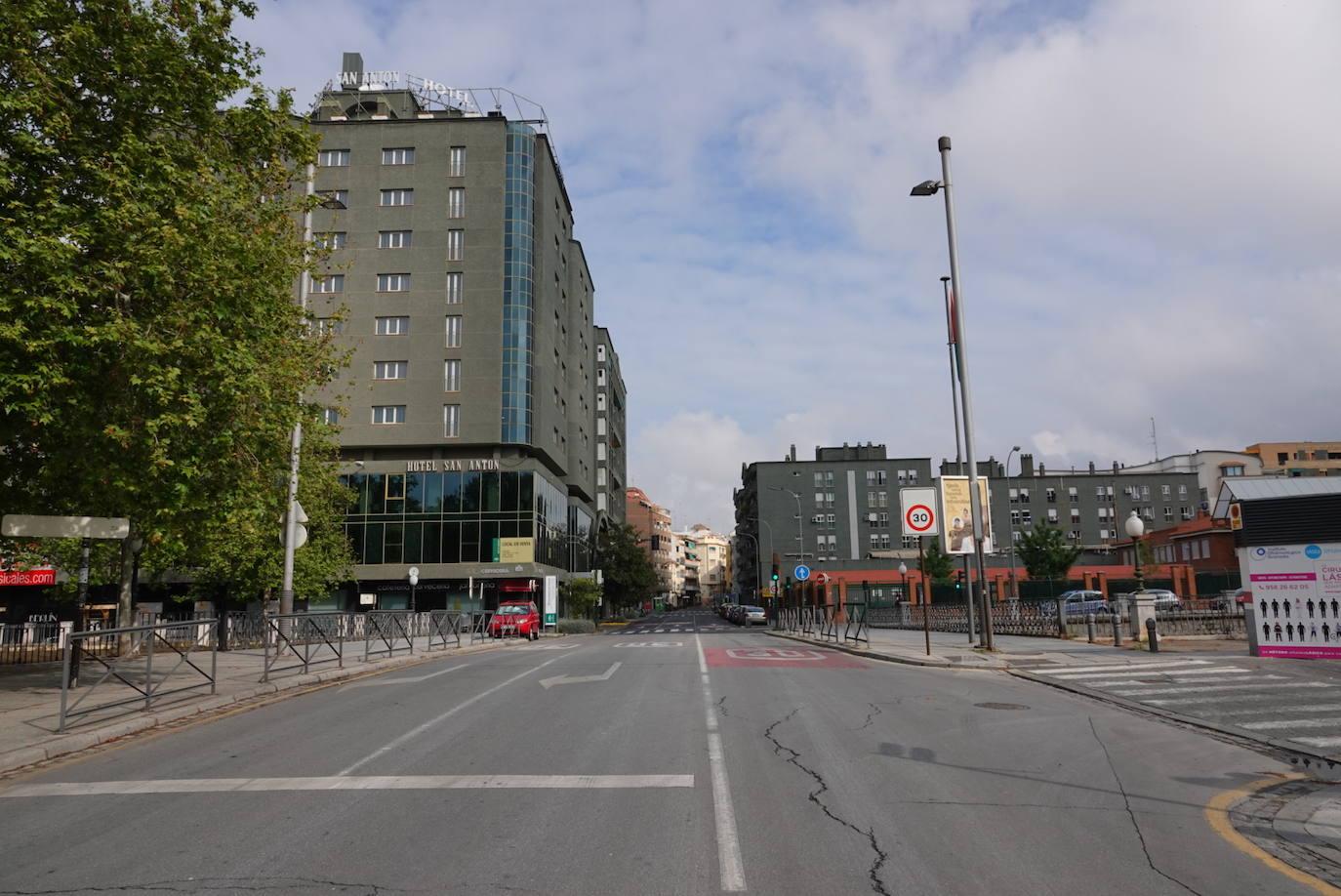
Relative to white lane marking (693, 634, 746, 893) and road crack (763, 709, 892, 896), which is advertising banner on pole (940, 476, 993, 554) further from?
white lane marking (693, 634, 746, 893)

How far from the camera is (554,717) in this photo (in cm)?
1070

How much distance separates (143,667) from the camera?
1167cm

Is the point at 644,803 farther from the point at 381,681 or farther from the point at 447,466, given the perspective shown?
the point at 447,466

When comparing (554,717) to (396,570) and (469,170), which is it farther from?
(469,170)

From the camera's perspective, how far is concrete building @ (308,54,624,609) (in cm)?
5719

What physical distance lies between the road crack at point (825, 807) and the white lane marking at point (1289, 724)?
5734mm

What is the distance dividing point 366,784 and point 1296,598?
17.4 m

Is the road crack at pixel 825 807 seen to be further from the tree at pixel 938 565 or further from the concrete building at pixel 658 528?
the concrete building at pixel 658 528

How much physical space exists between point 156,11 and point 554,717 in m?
12.0

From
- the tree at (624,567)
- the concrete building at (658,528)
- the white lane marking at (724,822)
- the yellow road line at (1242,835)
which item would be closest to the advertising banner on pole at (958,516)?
the white lane marking at (724,822)

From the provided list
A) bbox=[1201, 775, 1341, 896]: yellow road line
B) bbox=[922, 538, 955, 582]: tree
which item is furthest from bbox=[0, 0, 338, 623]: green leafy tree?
bbox=[922, 538, 955, 582]: tree

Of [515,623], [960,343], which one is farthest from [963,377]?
[515,623]

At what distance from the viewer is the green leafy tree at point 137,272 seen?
11.1m

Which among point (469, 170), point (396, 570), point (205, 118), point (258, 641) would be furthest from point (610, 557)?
point (205, 118)
